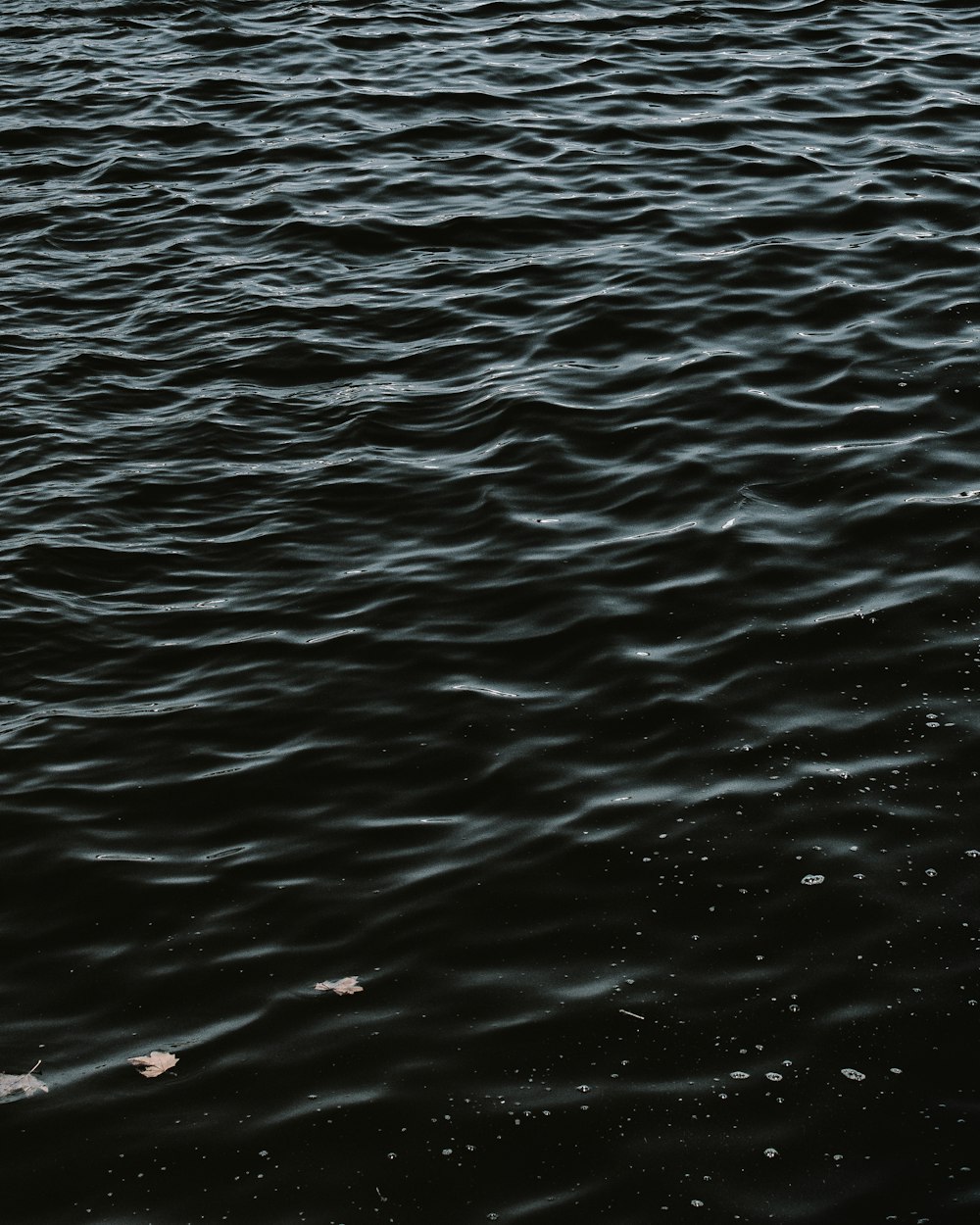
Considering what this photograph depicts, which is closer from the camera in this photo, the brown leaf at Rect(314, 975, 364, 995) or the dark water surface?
the dark water surface

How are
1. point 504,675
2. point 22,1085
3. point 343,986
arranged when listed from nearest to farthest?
point 22,1085, point 343,986, point 504,675

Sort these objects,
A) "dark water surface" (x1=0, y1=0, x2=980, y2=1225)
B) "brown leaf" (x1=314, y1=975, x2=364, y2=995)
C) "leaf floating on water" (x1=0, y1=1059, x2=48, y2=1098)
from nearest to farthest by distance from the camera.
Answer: "dark water surface" (x1=0, y1=0, x2=980, y2=1225), "leaf floating on water" (x1=0, y1=1059, x2=48, y2=1098), "brown leaf" (x1=314, y1=975, x2=364, y2=995)

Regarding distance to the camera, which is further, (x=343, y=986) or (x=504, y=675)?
(x=504, y=675)

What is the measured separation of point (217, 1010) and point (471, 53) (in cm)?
1119

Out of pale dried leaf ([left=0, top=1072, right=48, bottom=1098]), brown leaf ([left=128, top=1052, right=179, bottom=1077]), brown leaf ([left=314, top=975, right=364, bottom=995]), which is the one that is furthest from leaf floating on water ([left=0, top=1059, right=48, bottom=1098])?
brown leaf ([left=314, top=975, right=364, bottom=995])

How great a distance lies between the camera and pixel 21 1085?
439 cm

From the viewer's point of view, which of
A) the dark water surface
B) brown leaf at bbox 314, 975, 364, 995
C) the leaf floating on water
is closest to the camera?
the dark water surface

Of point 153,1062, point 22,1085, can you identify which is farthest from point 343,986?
point 22,1085

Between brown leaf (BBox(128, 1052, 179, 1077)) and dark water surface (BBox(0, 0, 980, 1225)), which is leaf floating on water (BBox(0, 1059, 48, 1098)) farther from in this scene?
→ brown leaf (BBox(128, 1052, 179, 1077))

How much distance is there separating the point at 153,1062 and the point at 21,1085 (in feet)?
1.23

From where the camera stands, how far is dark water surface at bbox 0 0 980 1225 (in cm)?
418

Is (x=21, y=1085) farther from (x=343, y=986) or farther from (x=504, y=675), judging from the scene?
(x=504, y=675)

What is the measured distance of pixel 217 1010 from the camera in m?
4.60

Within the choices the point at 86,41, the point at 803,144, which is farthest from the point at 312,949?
the point at 86,41
